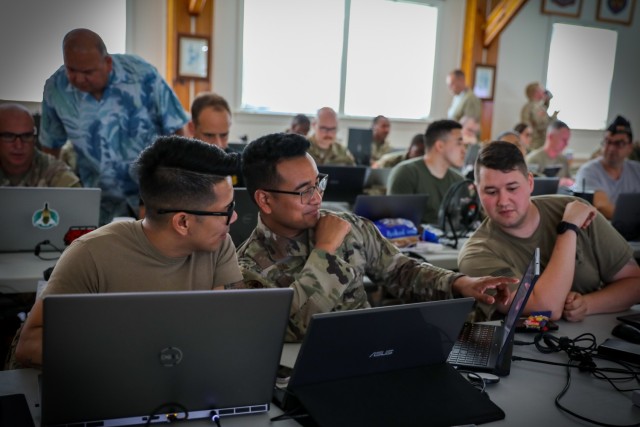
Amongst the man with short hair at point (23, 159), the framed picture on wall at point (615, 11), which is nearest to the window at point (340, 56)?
the framed picture on wall at point (615, 11)

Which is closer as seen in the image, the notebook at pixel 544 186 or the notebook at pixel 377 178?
the notebook at pixel 544 186

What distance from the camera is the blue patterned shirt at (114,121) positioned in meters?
3.12

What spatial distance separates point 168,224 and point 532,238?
1.37 m

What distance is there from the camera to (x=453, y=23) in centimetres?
873

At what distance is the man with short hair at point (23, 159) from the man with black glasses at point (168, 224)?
5.12ft

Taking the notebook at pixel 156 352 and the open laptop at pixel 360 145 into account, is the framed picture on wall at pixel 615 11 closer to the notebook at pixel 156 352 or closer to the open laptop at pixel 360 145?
the open laptop at pixel 360 145

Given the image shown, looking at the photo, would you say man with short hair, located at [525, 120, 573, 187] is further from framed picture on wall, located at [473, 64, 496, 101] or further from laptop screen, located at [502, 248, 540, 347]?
laptop screen, located at [502, 248, 540, 347]

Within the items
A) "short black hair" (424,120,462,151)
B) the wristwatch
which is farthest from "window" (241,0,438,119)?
the wristwatch

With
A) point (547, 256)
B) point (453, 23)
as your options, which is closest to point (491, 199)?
point (547, 256)

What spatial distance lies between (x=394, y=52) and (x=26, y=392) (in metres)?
7.60

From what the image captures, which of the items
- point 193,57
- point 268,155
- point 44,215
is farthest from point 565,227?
point 193,57

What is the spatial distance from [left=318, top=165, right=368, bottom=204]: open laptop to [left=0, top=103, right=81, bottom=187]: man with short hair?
1451 millimetres

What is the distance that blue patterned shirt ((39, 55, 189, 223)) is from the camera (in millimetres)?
3125

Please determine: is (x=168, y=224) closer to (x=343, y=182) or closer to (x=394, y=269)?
(x=394, y=269)
